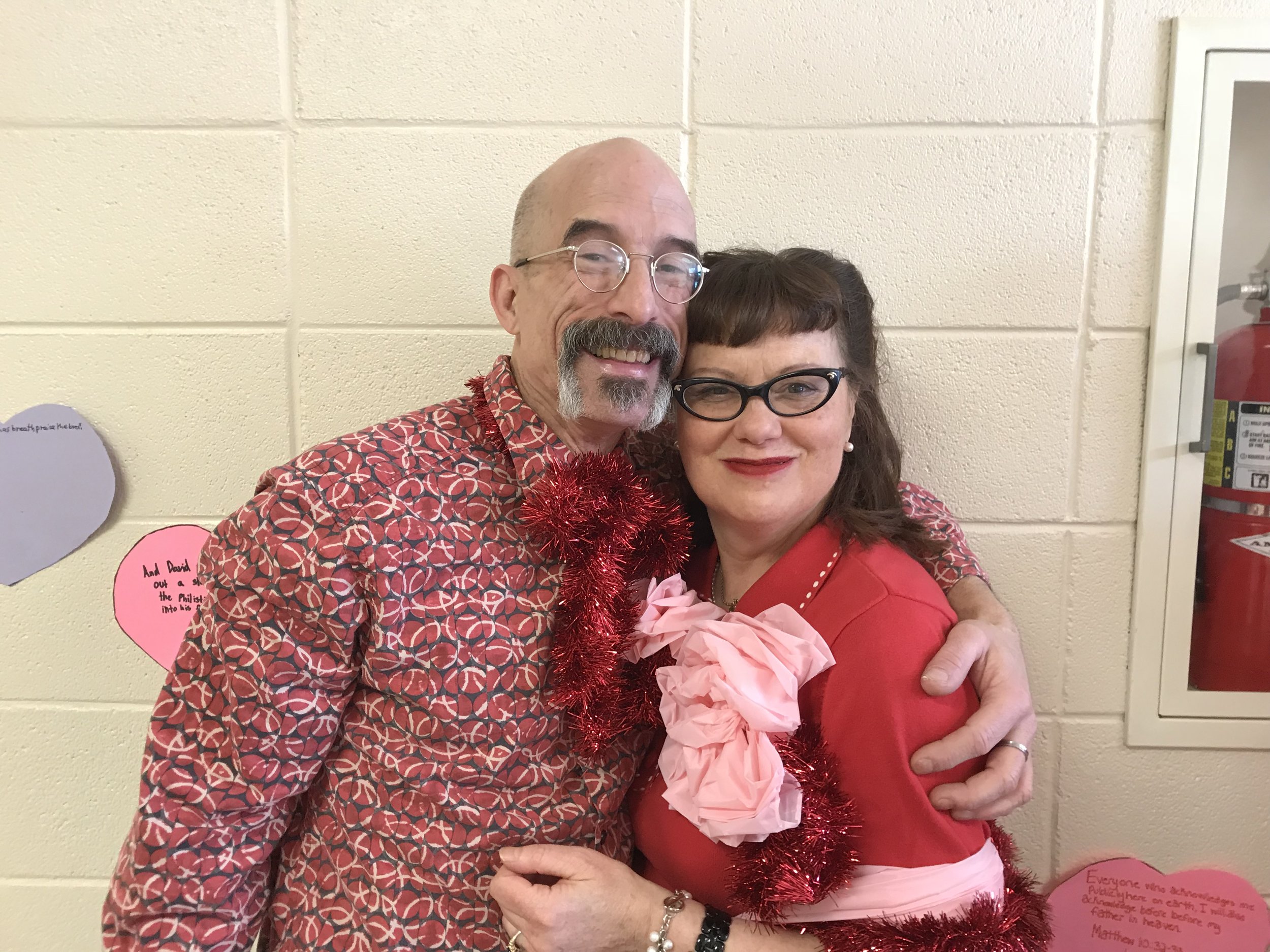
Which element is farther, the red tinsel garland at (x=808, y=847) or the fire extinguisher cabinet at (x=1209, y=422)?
Result: the fire extinguisher cabinet at (x=1209, y=422)

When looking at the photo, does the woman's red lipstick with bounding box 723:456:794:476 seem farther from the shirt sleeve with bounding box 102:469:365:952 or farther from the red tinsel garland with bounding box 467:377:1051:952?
the shirt sleeve with bounding box 102:469:365:952

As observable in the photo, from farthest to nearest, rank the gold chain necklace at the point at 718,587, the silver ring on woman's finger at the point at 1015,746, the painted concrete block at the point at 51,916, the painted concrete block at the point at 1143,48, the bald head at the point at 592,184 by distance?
the painted concrete block at the point at 51,916
the painted concrete block at the point at 1143,48
the gold chain necklace at the point at 718,587
the bald head at the point at 592,184
the silver ring on woman's finger at the point at 1015,746

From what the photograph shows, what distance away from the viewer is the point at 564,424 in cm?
116

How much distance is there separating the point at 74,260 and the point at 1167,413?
2041 mm

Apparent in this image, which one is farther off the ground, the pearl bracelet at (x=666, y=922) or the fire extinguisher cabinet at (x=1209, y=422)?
the fire extinguisher cabinet at (x=1209, y=422)

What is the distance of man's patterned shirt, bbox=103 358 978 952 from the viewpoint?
968mm

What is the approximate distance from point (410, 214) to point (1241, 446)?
1.58 metres

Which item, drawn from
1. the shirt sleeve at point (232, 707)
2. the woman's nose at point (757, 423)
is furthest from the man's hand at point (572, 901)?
the woman's nose at point (757, 423)

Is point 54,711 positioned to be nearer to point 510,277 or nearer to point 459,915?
point 459,915

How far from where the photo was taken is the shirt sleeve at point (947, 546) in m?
1.25

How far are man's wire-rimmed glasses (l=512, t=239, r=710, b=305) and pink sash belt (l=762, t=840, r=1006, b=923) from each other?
813 millimetres

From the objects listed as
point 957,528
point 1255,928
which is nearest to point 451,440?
point 957,528

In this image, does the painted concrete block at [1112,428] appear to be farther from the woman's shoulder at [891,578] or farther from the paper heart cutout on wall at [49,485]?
the paper heart cutout on wall at [49,485]

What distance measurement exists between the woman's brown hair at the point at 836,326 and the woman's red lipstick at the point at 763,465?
5.2 inches
